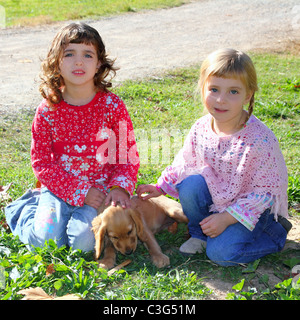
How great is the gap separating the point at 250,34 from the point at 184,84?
223 inches

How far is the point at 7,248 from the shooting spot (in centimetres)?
370

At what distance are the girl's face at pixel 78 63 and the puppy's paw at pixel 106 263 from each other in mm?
1469

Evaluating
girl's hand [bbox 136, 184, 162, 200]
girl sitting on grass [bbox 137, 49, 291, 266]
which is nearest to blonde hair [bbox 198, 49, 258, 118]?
girl sitting on grass [bbox 137, 49, 291, 266]

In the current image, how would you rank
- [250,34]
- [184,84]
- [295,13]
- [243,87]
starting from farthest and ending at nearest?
[295,13]
[250,34]
[184,84]
[243,87]

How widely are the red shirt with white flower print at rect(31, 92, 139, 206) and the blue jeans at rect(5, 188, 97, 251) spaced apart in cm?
9

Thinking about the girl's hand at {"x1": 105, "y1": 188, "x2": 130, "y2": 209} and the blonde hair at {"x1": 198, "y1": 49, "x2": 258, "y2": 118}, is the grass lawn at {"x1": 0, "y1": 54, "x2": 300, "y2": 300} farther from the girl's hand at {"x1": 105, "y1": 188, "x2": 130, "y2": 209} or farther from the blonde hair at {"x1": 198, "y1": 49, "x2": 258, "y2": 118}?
the blonde hair at {"x1": 198, "y1": 49, "x2": 258, "y2": 118}

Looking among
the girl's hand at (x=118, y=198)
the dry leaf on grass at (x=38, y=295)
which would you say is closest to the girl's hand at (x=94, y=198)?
the girl's hand at (x=118, y=198)

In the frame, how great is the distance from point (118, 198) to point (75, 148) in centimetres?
64

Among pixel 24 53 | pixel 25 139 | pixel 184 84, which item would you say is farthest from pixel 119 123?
pixel 24 53

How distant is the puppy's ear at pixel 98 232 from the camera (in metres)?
3.51

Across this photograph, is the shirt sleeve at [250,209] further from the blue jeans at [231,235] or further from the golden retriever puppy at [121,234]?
the golden retriever puppy at [121,234]

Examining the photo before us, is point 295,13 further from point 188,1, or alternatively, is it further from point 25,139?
point 25,139

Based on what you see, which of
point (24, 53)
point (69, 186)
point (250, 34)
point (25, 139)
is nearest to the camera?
point (69, 186)

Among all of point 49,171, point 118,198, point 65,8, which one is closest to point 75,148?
point 49,171
